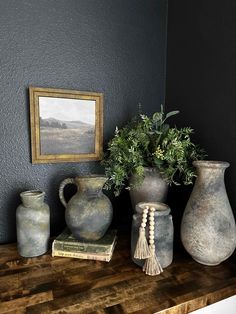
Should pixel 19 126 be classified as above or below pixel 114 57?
below

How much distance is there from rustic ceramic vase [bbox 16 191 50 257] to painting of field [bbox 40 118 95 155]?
8.7 inches

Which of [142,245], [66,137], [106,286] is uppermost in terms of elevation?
[66,137]

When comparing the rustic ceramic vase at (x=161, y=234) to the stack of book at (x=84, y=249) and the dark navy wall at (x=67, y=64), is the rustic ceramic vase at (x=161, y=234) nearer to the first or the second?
the stack of book at (x=84, y=249)

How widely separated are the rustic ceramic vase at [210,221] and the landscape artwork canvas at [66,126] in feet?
1.66

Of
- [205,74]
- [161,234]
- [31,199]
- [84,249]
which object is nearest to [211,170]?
[161,234]

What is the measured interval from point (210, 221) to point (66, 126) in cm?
68

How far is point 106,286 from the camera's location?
73 centimetres

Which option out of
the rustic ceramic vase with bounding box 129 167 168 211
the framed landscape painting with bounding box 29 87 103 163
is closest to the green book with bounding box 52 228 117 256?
the rustic ceramic vase with bounding box 129 167 168 211

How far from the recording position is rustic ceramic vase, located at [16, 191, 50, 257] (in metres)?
0.88

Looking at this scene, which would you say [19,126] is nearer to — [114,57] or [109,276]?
[114,57]

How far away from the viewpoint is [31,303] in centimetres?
66

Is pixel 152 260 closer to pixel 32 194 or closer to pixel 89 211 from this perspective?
pixel 89 211

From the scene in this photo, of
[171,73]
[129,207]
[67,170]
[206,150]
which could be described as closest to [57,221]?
[67,170]

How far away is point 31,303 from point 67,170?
54 centimetres
